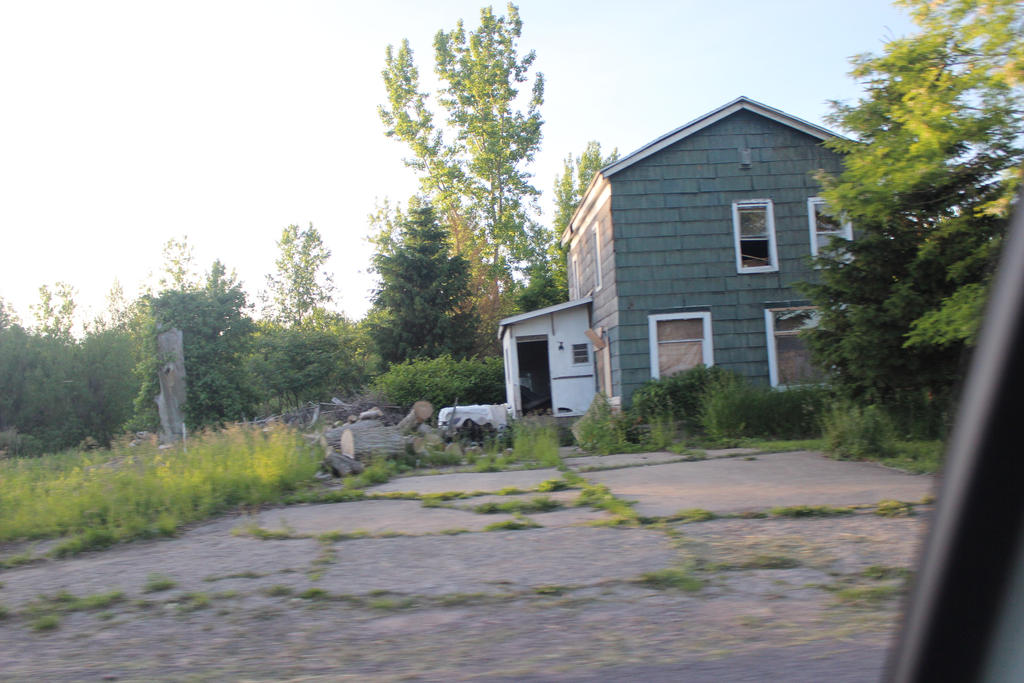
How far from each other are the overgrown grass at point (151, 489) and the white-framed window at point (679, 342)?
8704 millimetres

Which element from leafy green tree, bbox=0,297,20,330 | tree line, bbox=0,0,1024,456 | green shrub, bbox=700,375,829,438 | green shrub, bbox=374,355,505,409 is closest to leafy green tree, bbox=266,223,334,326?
tree line, bbox=0,0,1024,456

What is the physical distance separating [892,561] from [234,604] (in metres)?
3.45

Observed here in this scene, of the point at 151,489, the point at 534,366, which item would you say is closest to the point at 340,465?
the point at 151,489

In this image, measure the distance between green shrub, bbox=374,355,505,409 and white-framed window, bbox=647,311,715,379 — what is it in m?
8.23

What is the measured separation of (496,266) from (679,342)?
87.0 feet

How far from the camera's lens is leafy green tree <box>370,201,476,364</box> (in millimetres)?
33156

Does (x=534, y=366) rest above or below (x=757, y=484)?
above

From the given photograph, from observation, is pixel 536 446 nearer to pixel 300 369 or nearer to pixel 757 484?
pixel 757 484

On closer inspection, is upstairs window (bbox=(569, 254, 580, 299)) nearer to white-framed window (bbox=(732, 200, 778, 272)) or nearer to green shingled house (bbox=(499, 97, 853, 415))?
green shingled house (bbox=(499, 97, 853, 415))

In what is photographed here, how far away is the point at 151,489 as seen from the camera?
7145mm

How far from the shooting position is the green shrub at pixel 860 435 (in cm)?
942

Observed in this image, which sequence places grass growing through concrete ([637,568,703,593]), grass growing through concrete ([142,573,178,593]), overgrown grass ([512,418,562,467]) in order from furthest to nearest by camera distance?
overgrown grass ([512,418,562,467]) < grass growing through concrete ([142,573,178,593]) < grass growing through concrete ([637,568,703,593])

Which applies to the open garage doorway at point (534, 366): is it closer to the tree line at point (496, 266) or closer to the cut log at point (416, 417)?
the tree line at point (496, 266)

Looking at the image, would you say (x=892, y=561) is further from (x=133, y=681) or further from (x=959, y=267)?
(x=959, y=267)
